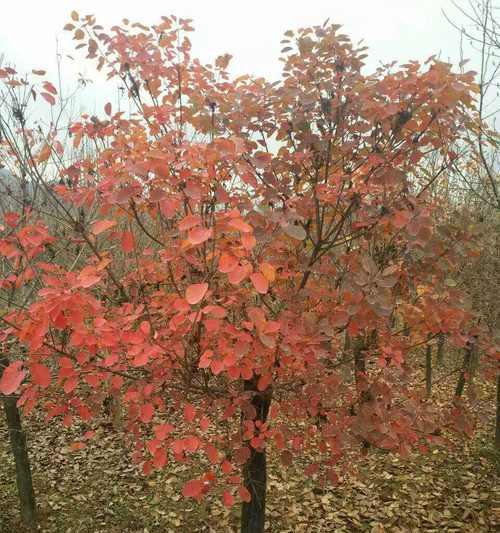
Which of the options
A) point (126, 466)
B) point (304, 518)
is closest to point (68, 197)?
point (304, 518)

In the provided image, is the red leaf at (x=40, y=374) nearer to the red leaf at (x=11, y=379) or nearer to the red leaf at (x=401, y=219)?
the red leaf at (x=11, y=379)

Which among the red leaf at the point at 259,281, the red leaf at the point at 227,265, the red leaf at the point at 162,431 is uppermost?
the red leaf at the point at 227,265

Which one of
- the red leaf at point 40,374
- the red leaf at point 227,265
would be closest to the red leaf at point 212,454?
the red leaf at point 40,374

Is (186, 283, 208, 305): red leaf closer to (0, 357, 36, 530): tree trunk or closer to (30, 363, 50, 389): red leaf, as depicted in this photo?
(30, 363, 50, 389): red leaf

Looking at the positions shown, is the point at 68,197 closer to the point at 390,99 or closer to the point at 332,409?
the point at 390,99

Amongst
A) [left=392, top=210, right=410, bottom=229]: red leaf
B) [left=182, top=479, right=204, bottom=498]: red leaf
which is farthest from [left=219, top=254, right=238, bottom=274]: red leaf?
[left=182, top=479, right=204, bottom=498]: red leaf

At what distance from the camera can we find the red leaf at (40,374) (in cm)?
163

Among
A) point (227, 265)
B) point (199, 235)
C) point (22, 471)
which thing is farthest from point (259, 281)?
point (22, 471)

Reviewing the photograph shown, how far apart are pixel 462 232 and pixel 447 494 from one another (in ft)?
12.4

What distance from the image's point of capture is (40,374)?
165 centimetres

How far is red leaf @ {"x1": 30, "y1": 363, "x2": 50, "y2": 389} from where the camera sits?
5.36 feet

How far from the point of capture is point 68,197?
213 centimetres

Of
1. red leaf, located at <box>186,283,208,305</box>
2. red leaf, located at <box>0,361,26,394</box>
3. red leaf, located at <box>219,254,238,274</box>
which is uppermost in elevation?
red leaf, located at <box>219,254,238,274</box>

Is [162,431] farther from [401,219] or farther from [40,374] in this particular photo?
[401,219]
